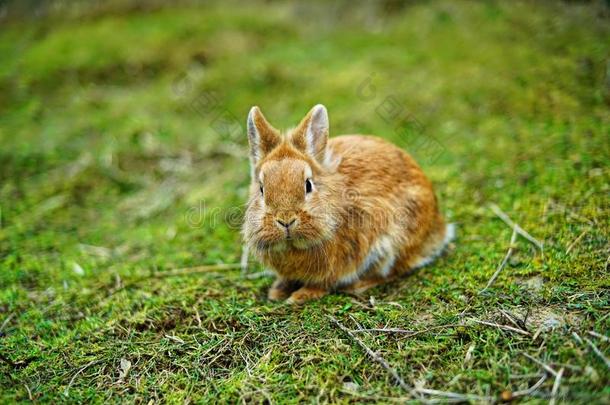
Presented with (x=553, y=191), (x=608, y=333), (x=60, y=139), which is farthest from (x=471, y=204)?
(x=60, y=139)

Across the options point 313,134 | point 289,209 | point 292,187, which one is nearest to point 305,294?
point 289,209

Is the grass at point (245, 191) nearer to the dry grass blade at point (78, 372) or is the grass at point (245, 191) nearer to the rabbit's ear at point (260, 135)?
the dry grass blade at point (78, 372)

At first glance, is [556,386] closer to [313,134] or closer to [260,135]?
[313,134]

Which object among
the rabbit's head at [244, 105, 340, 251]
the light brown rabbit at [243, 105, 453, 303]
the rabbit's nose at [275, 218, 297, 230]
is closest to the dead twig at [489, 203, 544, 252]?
the light brown rabbit at [243, 105, 453, 303]

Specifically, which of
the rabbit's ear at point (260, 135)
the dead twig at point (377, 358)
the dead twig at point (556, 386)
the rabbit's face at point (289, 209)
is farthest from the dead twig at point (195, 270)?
the dead twig at point (556, 386)

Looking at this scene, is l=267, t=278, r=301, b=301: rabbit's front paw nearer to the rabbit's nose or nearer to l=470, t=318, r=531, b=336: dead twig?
the rabbit's nose

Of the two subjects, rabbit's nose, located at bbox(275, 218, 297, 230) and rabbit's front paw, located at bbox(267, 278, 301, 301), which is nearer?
rabbit's nose, located at bbox(275, 218, 297, 230)

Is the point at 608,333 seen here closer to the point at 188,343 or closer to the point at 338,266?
the point at 338,266
